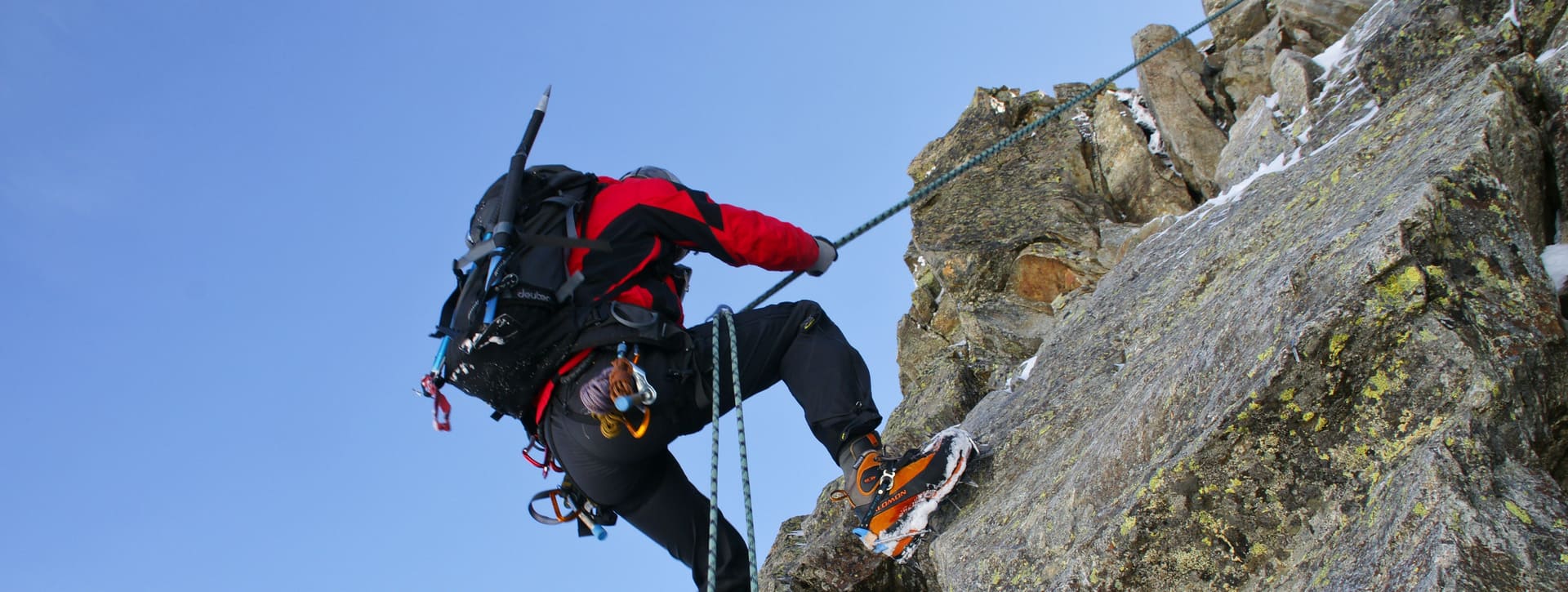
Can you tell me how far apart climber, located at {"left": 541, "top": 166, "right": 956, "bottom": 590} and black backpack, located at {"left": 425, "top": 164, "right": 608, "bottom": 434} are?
133 millimetres

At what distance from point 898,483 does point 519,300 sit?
2600mm

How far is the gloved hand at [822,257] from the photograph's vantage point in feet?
24.6

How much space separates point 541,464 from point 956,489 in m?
2.82

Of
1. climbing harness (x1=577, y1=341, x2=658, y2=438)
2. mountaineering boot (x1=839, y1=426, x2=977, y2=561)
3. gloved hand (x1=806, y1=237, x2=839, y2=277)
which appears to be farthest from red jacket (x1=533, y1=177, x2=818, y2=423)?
mountaineering boot (x1=839, y1=426, x2=977, y2=561)

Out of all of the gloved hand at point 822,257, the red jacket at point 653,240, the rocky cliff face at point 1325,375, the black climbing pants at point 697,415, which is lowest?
the rocky cliff face at point 1325,375

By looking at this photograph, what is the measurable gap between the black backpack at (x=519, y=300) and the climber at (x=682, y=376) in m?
0.13

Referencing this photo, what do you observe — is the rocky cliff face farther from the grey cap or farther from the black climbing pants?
the grey cap

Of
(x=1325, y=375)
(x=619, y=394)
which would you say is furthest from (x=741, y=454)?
(x=1325, y=375)

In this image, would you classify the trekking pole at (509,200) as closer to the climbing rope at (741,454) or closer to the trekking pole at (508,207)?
the trekking pole at (508,207)

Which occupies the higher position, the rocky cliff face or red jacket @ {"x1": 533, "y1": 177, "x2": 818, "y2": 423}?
red jacket @ {"x1": 533, "y1": 177, "x2": 818, "y2": 423}

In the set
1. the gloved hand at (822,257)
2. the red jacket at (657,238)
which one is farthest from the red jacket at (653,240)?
the gloved hand at (822,257)

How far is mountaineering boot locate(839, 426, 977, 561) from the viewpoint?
684 centimetres

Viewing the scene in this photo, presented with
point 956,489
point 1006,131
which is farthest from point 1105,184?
point 956,489

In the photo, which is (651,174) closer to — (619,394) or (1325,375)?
(619,394)
